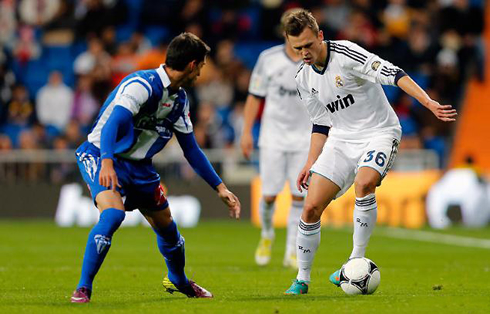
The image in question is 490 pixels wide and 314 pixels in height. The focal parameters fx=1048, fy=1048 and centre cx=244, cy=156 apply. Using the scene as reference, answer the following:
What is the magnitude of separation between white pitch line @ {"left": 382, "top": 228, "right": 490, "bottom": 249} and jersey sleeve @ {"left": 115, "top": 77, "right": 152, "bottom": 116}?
8778 millimetres

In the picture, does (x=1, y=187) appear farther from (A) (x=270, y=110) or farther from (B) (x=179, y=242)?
(B) (x=179, y=242)

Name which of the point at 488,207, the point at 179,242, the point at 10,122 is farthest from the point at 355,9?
the point at 179,242

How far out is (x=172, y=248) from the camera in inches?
321

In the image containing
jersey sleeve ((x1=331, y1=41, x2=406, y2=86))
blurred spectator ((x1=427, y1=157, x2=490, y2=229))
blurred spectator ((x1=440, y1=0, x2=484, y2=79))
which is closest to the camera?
jersey sleeve ((x1=331, y1=41, x2=406, y2=86))

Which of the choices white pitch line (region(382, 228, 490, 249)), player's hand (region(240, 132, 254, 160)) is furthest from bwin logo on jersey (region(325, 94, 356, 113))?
white pitch line (region(382, 228, 490, 249))

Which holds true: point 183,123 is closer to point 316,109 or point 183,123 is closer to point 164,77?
point 164,77

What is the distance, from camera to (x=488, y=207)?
20.0 meters

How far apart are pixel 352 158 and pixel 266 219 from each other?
3802 millimetres

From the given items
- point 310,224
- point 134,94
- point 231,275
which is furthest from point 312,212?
point 231,275

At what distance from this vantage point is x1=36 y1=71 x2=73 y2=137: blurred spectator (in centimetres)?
2170

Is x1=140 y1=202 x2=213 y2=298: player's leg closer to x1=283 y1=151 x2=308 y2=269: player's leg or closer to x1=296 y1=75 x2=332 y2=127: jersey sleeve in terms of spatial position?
x1=296 y1=75 x2=332 y2=127: jersey sleeve

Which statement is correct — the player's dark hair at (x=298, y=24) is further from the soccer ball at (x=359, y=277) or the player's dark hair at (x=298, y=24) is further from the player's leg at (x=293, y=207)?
the player's leg at (x=293, y=207)

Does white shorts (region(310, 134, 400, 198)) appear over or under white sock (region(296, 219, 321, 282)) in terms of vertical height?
over

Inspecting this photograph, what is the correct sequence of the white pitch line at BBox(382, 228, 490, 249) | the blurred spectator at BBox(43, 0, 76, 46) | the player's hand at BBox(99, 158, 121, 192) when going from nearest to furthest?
1. the player's hand at BBox(99, 158, 121, 192)
2. the white pitch line at BBox(382, 228, 490, 249)
3. the blurred spectator at BBox(43, 0, 76, 46)
